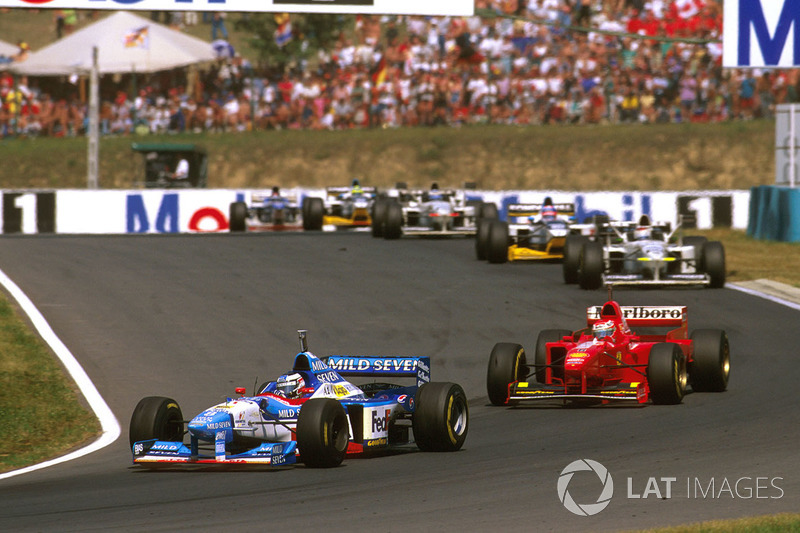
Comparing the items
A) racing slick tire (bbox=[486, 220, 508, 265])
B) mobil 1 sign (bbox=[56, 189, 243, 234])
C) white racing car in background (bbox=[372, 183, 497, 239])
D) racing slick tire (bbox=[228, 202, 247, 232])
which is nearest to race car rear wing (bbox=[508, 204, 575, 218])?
white racing car in background (bbox=[372, 183, 497, 239])

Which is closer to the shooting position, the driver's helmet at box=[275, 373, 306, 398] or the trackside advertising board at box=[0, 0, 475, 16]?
the driver's helmet at box=[275, 373, 306, 398]

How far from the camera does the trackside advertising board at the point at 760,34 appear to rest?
2661 centimetres

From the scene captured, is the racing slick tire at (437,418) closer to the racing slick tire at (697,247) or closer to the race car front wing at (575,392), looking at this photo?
the race car front wing at (575,392)

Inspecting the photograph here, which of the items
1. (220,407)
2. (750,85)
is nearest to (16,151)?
(750,85)

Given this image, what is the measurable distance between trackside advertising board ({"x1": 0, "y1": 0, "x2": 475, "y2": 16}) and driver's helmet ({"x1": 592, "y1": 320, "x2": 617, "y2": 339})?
463 inches

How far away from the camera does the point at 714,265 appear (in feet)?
70.6

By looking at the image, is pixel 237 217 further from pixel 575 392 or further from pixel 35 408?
pixel 575 392

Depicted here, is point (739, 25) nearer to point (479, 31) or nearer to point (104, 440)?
point (479, 31)

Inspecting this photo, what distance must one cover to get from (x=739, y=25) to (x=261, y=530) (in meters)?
21.7

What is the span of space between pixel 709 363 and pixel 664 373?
938mm

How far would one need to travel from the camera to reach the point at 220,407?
31.7 feet

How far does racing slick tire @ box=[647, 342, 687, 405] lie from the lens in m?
12.6
